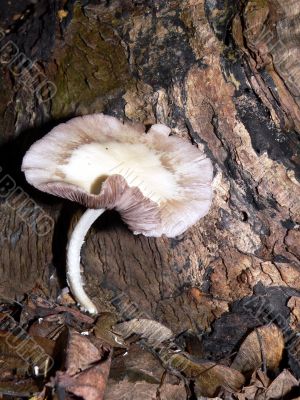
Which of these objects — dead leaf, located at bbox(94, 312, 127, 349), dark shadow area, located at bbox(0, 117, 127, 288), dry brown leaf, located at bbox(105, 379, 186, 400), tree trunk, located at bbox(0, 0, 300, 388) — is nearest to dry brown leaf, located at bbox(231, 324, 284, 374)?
tree trunk, located at bbox(0, 0, 300, 388)

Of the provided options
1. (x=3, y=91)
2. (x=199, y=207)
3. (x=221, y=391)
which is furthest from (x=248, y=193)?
(x=3, y=91)

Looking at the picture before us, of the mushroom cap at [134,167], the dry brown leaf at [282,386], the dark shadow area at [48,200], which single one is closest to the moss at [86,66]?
the dark shadow area at [48,200]

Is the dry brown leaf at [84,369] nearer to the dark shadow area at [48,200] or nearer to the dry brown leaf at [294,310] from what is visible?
the dark shadow area at [48,200]

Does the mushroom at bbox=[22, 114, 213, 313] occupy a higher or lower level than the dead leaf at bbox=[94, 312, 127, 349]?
higher

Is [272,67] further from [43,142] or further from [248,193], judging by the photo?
[43,142]

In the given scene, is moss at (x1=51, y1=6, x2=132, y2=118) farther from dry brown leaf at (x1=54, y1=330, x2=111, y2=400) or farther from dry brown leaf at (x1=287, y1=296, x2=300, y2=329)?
dry brown leaf at (x1=287, y1=296, x2=300, y2=329)
